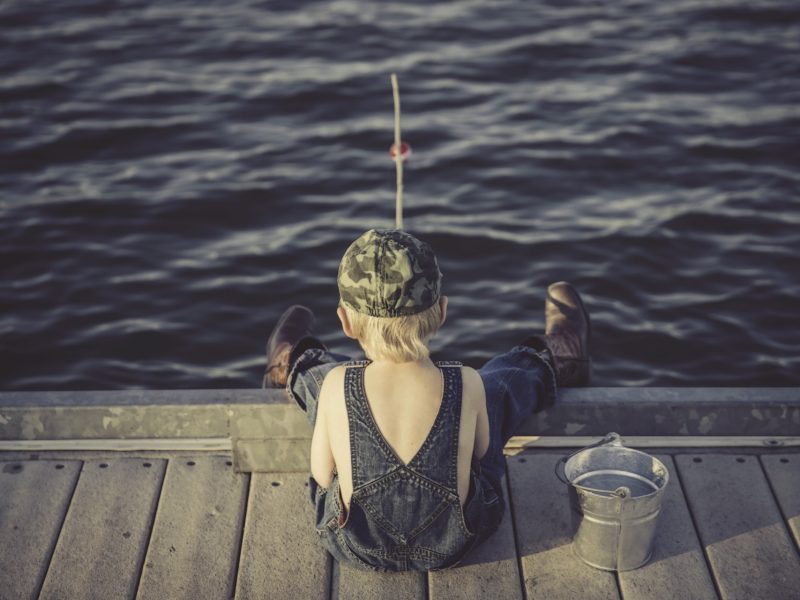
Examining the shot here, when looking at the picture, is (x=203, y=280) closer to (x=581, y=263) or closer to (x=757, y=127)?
(x=581, y=263)

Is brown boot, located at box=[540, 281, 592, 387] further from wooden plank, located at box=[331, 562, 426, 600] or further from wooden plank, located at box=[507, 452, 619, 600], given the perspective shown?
wooden plank, located at box=[331, 562, 426, 600]

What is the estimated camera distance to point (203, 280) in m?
6.30

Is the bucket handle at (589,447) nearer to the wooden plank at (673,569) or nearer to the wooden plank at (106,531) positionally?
the wooden plank at (673,569)

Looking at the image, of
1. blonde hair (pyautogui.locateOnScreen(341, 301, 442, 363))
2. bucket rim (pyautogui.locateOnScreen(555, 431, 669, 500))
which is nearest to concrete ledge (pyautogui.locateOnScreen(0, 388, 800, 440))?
bucket rim (pyautogui.locateOnScreen(555, 431, 669, 500))

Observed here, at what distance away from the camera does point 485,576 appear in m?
3.10

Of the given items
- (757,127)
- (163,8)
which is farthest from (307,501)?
A: (163,8)

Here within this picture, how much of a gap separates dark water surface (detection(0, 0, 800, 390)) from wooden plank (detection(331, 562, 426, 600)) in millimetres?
2598

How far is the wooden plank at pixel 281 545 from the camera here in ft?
10.1

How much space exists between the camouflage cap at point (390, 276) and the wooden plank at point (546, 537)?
88 cm

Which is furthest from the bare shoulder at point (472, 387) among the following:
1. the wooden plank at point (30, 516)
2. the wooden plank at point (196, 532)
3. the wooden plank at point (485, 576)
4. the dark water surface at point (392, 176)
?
the dark water surface at point (392, 176)

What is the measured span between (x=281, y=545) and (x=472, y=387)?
805mm

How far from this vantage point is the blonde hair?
2.87m

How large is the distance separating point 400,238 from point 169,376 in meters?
3.16

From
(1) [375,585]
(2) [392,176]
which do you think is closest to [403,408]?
(1) [375,585]
